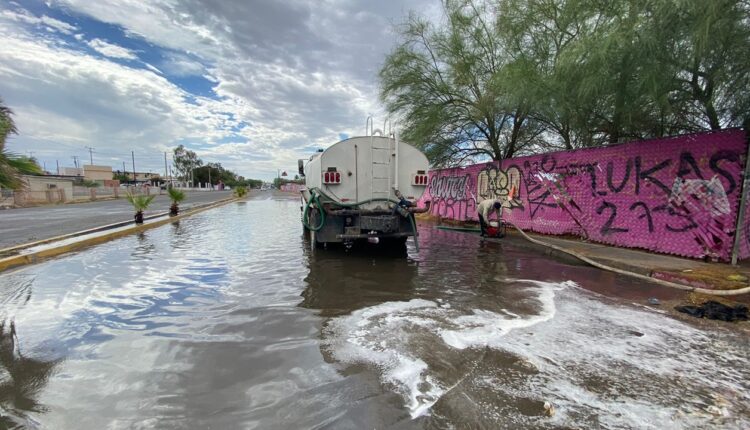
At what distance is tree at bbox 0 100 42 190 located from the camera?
5.27 metres

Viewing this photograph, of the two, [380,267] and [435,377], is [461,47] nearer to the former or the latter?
[380,267]

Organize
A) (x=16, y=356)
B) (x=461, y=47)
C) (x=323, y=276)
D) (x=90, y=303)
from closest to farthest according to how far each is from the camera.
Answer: (x=16, y=356)
(x=90, y=303)
(x=323, y=276)
(x=461, y=47)

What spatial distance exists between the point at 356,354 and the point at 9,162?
615 cm

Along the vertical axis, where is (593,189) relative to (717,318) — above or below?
above

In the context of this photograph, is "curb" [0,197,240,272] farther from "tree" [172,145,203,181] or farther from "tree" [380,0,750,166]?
"tree" [172,145,203,181]

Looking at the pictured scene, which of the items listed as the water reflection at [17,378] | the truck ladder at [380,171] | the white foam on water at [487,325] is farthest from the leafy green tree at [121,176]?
the white foam on water at [487,325]

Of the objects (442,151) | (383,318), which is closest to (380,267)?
(383,318)

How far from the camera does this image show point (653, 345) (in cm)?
357

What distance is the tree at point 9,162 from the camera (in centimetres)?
527

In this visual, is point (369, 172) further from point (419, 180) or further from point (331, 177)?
point (419, 180)

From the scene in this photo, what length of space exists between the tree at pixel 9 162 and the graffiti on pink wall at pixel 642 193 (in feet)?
36.4

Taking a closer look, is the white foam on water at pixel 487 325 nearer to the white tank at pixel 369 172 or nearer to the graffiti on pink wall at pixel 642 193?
the white tank at pixel 369 172

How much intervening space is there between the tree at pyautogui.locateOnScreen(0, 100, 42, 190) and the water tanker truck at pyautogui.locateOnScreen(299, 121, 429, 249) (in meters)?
4.61

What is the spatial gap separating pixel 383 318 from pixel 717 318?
3.99m
